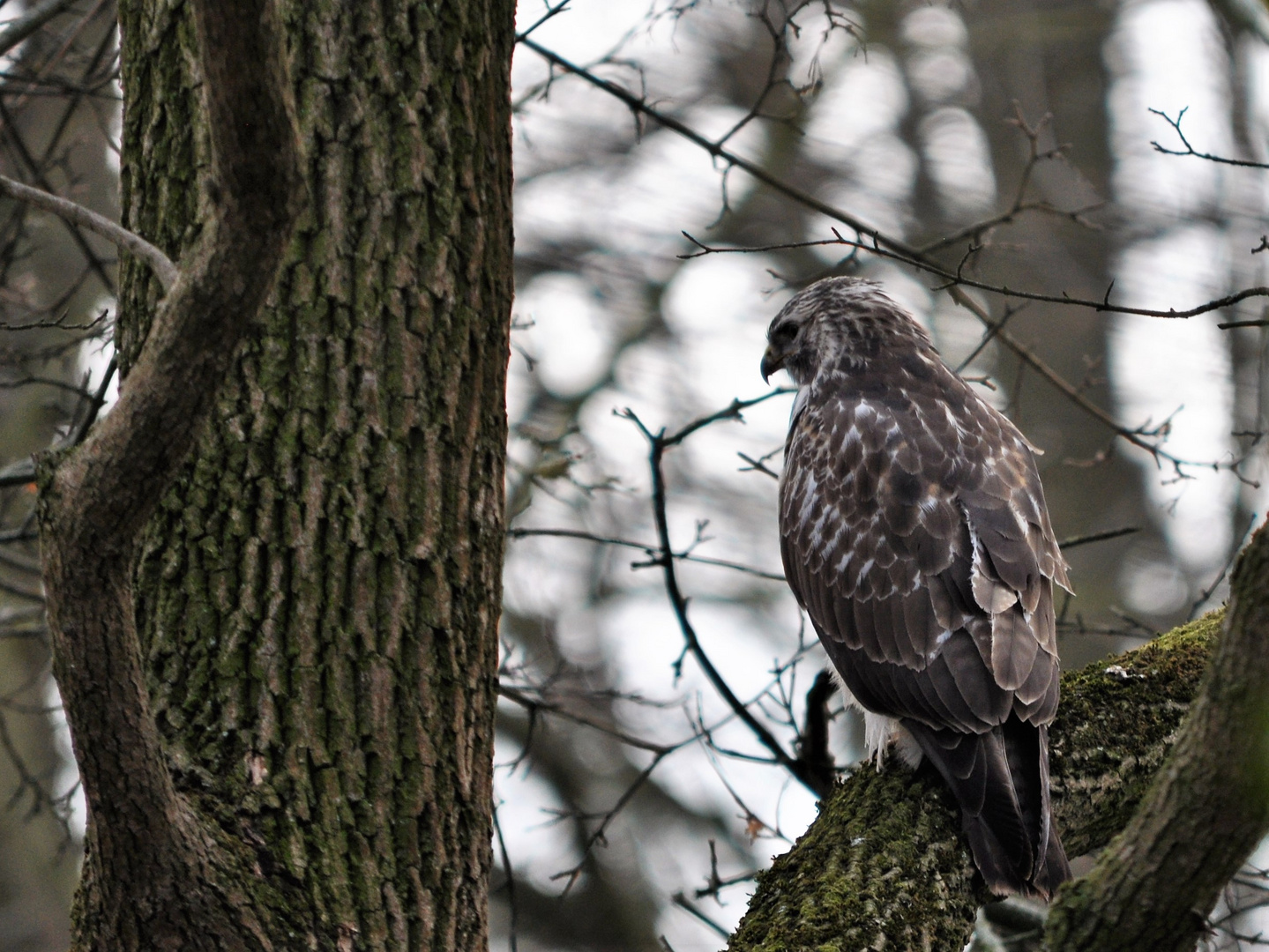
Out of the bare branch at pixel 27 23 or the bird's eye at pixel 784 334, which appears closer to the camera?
the bare branch at pixel 27 23

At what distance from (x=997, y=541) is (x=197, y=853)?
247 cm

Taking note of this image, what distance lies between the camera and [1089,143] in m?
11.8

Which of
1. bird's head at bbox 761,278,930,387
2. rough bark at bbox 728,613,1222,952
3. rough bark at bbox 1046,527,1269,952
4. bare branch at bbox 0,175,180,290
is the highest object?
bird's head at bbox 761,278,930,387

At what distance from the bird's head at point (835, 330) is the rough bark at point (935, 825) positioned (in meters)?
1.61

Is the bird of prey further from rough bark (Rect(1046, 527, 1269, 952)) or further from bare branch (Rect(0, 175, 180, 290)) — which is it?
bare branch (Rect(0, 175, 180, 290))

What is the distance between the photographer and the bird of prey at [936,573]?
3.34m

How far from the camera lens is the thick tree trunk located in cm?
261

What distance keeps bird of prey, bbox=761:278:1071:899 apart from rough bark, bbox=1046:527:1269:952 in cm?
131

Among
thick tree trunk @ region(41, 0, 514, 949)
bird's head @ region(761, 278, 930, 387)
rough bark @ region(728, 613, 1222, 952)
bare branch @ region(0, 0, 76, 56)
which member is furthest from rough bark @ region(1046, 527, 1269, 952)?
bare branch @ region(0, 0, 76, 56)

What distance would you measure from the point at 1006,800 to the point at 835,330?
2371 mm

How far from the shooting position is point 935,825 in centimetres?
322

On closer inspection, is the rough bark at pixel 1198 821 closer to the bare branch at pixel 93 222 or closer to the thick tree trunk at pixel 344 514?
the thick tree trunk at pixel 344 514

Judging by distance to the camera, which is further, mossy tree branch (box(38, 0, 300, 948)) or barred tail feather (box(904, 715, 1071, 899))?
barred tail feather (box(904, 715, 1071, 899))

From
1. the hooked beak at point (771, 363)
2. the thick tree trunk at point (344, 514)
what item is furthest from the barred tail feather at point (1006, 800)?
the hooked beak at point (771, 363)
